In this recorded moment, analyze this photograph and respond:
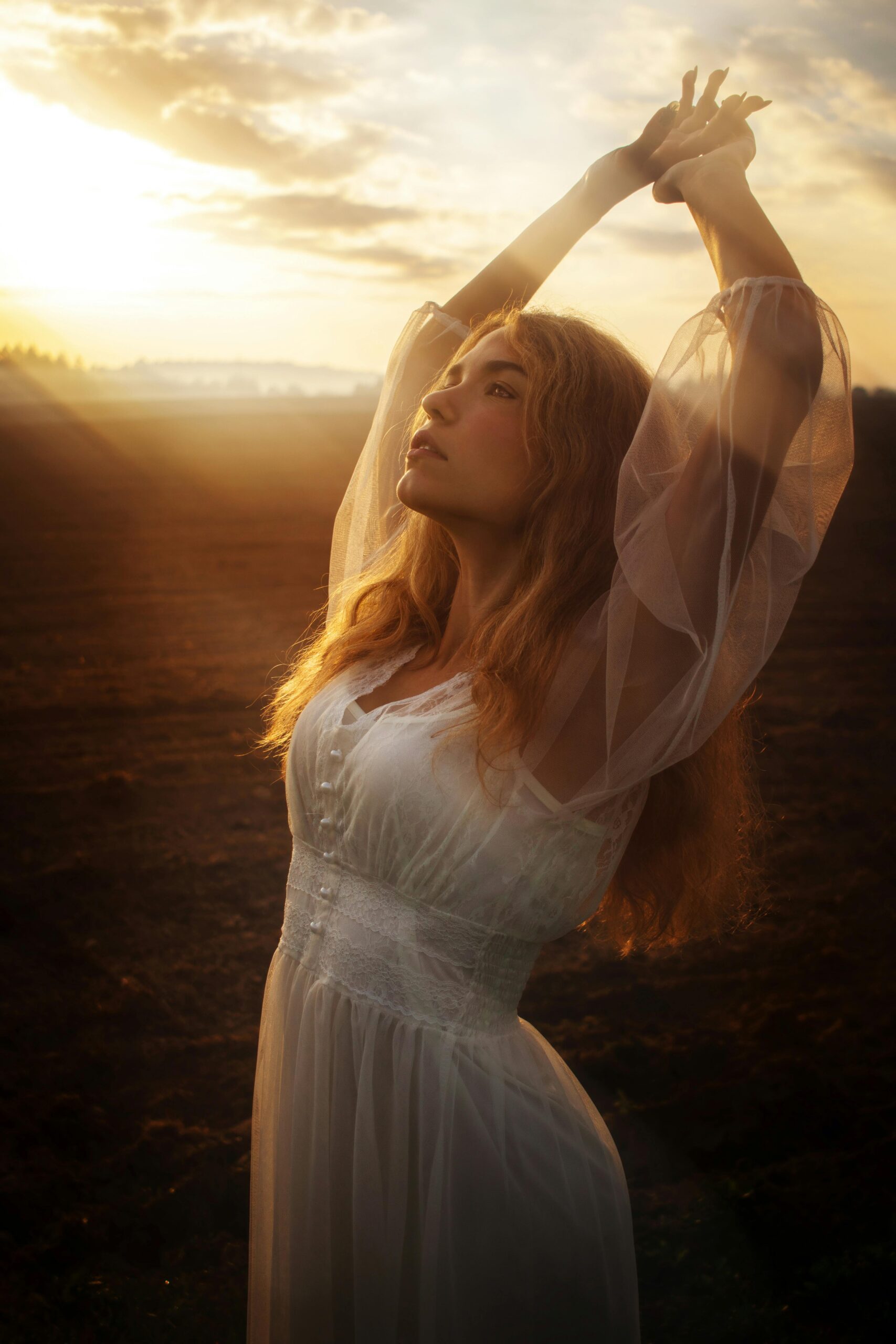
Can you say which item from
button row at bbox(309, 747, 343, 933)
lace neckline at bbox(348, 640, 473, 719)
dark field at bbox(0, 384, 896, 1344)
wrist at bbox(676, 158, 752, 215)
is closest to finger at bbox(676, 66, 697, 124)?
wrist at bbox(676, 158, 752, 215)

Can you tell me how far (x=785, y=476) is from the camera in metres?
Answer: 1.35

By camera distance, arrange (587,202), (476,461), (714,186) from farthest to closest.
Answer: (587,202), (476,461), (714,186)

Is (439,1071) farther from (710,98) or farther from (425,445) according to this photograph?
(710,98)

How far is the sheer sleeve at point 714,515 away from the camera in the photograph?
126cm

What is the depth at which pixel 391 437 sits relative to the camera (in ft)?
6.73

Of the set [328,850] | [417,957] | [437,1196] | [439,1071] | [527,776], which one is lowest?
[437,1196]

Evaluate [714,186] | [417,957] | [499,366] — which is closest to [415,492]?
[499,366]

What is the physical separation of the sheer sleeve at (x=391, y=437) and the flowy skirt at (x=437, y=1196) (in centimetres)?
89

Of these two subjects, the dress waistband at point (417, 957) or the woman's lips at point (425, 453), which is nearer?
the dress waistband at point (417, 957)

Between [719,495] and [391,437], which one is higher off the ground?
[391,437]

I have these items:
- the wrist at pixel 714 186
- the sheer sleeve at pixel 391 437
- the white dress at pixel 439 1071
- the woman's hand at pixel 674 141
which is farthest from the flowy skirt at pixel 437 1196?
the woman's hand at pixel 674 141

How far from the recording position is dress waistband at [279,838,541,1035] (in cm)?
146

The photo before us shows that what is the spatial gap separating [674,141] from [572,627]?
0.78 meters

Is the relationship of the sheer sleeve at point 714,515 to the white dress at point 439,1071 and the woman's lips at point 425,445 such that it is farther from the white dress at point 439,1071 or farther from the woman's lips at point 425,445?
the woman's lips at point 425,445
